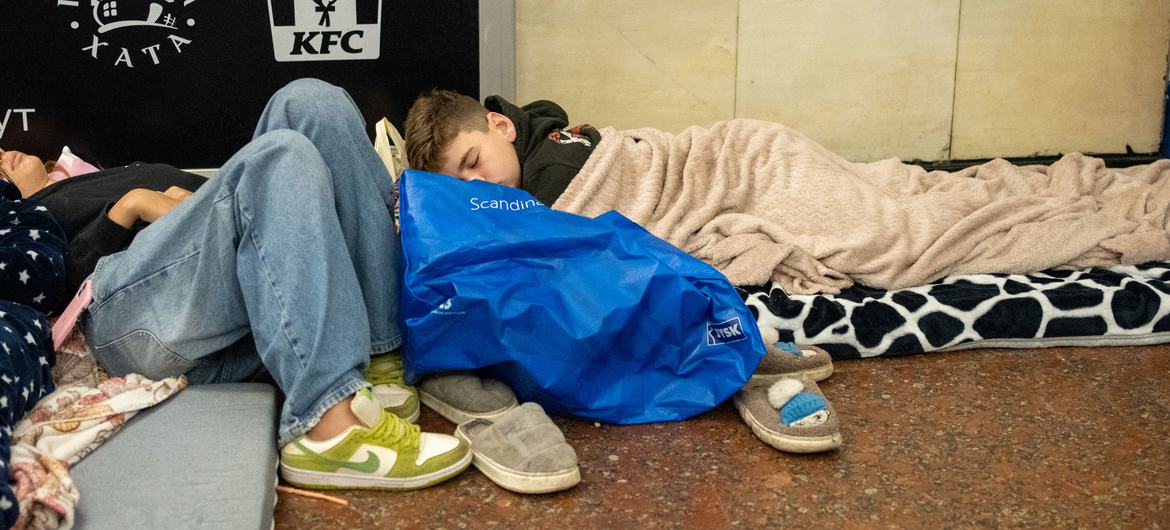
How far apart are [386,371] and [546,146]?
70 centimetres

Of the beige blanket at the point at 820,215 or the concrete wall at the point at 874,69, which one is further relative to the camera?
the concrete wall at the point at 874,69

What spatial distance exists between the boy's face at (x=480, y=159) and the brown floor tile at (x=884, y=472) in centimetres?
61

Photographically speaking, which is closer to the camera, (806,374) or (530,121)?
(806,374)

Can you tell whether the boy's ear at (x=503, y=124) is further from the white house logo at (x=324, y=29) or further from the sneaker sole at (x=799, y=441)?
the sneaker sole at (x=799, y=441)

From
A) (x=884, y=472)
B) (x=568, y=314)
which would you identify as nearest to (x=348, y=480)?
(x=568, y=314)

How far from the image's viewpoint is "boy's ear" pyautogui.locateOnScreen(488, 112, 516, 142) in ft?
7.32

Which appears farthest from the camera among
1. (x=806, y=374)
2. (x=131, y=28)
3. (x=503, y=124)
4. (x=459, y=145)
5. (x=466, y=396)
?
(x=131, y=28)

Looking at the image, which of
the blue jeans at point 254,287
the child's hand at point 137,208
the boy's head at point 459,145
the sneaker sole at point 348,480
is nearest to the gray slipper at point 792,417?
the sneaker sole at point 348,480

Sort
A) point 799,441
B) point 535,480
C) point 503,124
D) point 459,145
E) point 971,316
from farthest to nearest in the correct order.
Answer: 1. point 503,124
2. point 459,145
3. point 971,316
4. point 799,441
5. point 535,480

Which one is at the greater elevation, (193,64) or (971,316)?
(193,64)

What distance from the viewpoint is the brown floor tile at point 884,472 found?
1.37 m

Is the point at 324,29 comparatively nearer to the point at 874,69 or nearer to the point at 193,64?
the point at 193,64

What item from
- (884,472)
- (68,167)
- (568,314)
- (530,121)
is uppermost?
(530,121)

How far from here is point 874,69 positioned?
301cm
